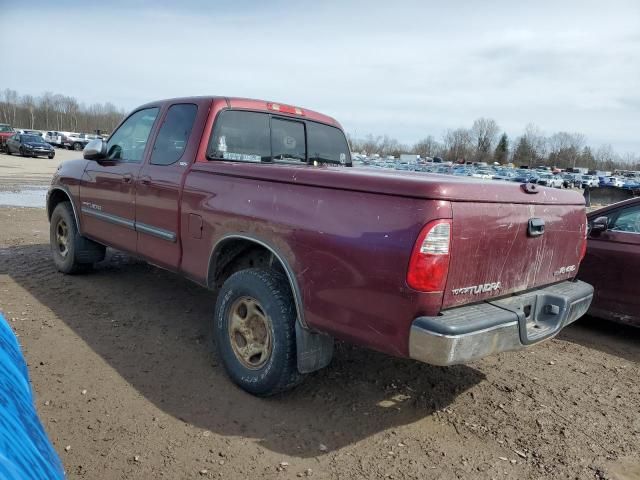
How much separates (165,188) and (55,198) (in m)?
2.91

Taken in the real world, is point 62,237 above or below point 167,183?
below

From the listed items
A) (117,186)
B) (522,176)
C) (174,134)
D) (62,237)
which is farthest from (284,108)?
(522,176)

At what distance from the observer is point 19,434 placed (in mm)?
1548

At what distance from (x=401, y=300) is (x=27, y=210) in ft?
34.5

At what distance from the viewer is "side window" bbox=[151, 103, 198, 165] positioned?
4.09 metres

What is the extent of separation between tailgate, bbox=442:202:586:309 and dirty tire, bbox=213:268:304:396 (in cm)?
103

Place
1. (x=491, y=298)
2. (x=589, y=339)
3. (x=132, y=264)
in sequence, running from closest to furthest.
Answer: (x=491, y=298) → (x=589, y=339) → (x=132, y=264)

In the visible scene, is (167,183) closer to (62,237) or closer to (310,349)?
(310,349)

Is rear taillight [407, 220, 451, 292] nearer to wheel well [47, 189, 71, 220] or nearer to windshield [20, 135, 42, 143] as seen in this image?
wheel well [47, 189, 71, 220]

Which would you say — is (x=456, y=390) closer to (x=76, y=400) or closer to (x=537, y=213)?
(x=537, y=213)

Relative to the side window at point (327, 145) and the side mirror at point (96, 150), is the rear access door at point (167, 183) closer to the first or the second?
the side mirror at point (96, 150)

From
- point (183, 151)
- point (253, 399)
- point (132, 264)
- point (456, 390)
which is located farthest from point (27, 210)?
point (456, 390)

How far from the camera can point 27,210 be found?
1061 centimetres

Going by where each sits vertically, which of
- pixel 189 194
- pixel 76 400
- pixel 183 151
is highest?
pixel 183 151
